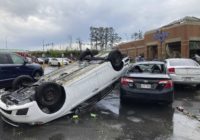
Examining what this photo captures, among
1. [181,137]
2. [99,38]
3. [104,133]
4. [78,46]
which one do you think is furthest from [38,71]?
[78,46]

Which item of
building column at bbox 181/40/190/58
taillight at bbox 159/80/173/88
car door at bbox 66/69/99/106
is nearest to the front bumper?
car door at bbox 66/69/99/106

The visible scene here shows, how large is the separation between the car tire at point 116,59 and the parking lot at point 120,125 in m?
1.37

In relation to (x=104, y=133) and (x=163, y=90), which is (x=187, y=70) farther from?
(x=104, y=133)

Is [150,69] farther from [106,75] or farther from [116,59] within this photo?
[106,75]

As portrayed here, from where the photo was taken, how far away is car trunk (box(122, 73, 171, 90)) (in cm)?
747

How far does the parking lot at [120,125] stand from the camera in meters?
5.48

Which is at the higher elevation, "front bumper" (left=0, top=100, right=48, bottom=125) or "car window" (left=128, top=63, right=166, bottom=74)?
"car window" (left=128, top=63, right=166, bottom=74)

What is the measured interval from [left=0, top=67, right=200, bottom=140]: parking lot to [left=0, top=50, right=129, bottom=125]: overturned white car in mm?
310

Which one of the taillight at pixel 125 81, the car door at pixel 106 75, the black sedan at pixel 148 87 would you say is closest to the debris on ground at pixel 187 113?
the black sedan at pixel 148 87

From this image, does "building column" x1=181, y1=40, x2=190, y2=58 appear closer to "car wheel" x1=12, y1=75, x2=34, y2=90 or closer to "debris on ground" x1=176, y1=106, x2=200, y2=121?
"debris on ground" x1=176, y1=106, x2=200, y2=121

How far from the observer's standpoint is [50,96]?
6.23 m

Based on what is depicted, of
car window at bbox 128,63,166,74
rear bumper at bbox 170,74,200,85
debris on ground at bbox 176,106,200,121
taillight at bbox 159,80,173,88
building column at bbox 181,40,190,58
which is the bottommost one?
debris on ground at bbox 176,106,200,121

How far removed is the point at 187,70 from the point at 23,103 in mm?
7795

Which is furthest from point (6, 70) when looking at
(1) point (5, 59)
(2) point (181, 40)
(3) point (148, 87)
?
(2) point (181, 40)
